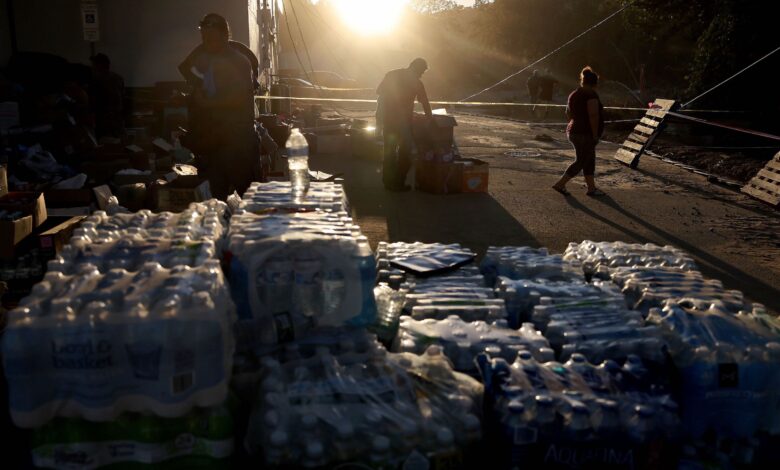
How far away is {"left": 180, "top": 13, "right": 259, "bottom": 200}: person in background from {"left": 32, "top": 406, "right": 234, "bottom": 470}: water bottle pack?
501cm

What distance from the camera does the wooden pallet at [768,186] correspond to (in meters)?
11.0

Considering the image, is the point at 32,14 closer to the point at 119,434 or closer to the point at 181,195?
the point at 181,195

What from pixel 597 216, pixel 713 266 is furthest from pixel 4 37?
pixel 713 266

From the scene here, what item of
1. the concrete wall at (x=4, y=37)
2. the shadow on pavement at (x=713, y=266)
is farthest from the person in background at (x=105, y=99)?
the shadow on pavement at (x=713, y=266)

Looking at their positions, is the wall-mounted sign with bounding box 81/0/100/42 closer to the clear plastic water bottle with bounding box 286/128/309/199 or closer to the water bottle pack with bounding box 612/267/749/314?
the clear plastic water bottle with bounding box 286/128/309/199

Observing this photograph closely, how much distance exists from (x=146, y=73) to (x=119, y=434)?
14379 millimetres

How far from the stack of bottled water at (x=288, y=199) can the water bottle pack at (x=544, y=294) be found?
1212 mm

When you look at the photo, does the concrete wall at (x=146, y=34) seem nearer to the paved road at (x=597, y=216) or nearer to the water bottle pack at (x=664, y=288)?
the paved road at (x=597, y=216)

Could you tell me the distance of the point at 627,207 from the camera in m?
10.5

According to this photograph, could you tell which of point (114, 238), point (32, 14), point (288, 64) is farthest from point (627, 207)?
point (288, 64)

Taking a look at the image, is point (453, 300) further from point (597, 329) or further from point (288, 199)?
point (288, 199)

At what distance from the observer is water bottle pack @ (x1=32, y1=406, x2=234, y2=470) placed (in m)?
2.58

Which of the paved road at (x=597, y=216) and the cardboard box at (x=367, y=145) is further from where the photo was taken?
the cardboard box at (x=367, y=145)

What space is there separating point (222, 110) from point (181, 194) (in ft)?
3.73
